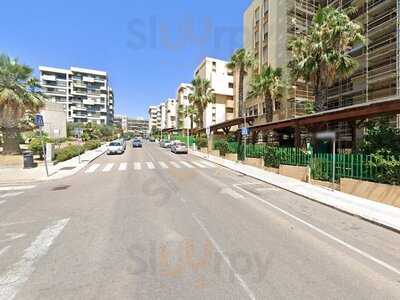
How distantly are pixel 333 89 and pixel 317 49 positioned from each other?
1477 cm

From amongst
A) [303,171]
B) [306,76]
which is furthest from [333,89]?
[303,171]

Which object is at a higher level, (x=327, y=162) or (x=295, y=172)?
(x=327, y=162)

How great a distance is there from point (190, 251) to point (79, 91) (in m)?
115

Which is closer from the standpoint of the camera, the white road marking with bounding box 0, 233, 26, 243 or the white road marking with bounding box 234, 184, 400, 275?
the white road marking with bounding box 234, 184, 400, 275

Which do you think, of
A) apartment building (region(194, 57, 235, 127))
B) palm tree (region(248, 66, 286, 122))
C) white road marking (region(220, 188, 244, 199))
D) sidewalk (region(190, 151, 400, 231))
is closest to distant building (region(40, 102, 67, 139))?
apartment building (region(194, 57, 235, 127))

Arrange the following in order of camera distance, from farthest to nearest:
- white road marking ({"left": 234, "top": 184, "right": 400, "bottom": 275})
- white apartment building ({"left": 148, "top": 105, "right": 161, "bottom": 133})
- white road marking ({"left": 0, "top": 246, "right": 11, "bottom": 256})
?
white apartment building ({"left": 148, "top": 105, "right": 161, "bottom": 133})
white road marking ({"left": 0, "top": 246, "right": 11, "bottom": 256})
white road marking ({"left": 234, "top": 184, "right": 400, "bottom": 275})

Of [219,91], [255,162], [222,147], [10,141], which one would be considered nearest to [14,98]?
[10,141]

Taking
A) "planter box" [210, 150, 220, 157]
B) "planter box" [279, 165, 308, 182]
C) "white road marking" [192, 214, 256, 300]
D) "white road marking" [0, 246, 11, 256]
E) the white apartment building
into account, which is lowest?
"white road marking" [192, 214, 256, 300]

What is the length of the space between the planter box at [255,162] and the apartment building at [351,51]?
5604mm

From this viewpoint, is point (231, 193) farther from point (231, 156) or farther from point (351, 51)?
point (351, 51)

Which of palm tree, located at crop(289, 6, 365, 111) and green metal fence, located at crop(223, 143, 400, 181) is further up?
palm tree, located at crop(289, 6, 365, 111)

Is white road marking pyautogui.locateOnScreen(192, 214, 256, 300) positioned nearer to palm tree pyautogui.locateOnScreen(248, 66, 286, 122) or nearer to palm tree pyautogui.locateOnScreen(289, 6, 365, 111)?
palm tree pyautogui.locateOnScreen(289, 6, 365, 111)

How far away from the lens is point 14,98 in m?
23.2

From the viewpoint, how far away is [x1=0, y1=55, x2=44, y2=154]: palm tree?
23203 millimetres
